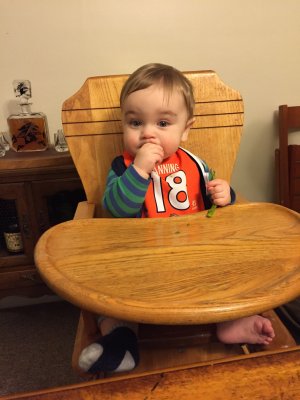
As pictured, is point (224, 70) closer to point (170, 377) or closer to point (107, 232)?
point (107, 232)

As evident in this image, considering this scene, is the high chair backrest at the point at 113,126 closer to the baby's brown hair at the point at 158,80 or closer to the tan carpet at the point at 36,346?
the baby's brown hair at the point at 158,80

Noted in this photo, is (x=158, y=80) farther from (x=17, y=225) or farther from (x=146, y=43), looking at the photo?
(x=17, y=225)

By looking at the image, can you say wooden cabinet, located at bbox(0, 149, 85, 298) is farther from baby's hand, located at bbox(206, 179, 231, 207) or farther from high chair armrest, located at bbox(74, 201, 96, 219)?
baby's hand, located at bbox(206, 179, 231, 207)

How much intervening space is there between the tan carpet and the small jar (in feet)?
1.34

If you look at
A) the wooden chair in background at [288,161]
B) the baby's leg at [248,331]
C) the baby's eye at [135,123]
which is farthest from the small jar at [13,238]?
the wooden chair in background at [288,161]

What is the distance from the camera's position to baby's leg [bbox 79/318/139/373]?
72 centimetres

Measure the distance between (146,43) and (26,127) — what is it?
577 millimetres

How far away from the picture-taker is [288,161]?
1563mm

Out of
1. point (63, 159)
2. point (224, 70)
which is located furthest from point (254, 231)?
point (224, 70)

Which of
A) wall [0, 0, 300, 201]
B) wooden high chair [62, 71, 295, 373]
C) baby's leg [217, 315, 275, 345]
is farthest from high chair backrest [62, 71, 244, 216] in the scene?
baby's leg [217, 315, 275, 345]

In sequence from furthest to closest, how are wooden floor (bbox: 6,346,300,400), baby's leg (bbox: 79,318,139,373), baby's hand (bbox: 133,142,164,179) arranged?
baby's hand (bbox: 133,142,164,179) → baby's leg (bbox: 79,318,139,373) → wooden floor (bbox: 6,346,300,400)

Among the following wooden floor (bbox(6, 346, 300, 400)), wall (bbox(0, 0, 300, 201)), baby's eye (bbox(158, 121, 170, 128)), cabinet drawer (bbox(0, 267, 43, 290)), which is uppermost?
wall (bbox(0, 0, 300, 201))

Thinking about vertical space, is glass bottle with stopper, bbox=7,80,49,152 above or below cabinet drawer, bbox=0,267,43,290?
above

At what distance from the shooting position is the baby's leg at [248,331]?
76 centimetres
